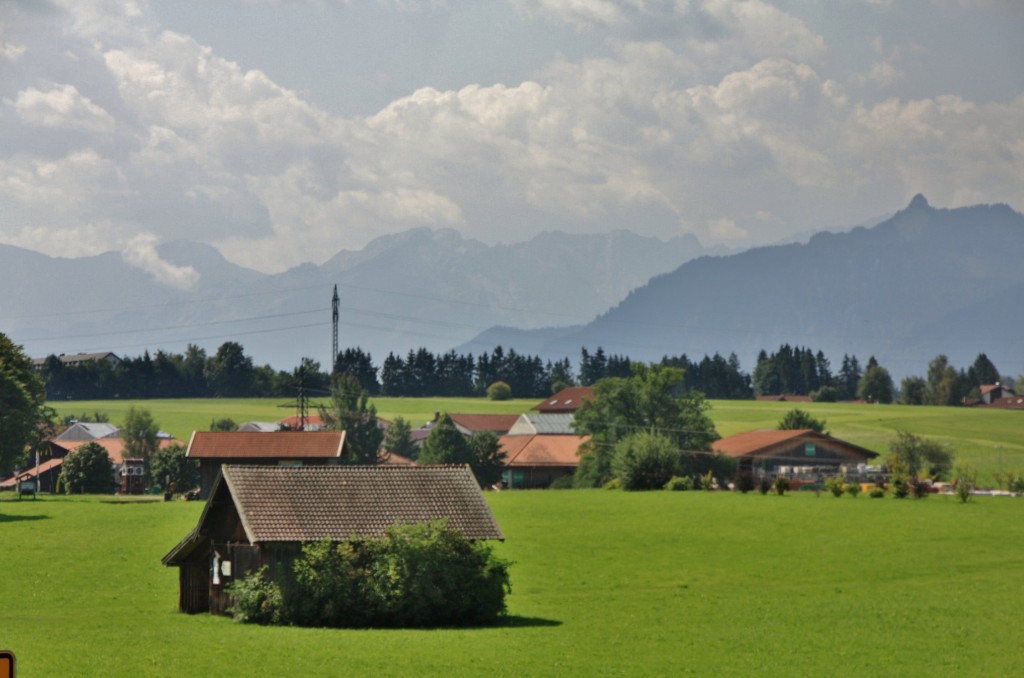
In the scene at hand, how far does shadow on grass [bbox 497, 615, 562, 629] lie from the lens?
145 ft

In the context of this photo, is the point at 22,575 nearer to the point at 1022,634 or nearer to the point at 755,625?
the point at 755,625

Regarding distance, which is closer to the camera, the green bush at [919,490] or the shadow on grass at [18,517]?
the shadow on grass at [18,517]

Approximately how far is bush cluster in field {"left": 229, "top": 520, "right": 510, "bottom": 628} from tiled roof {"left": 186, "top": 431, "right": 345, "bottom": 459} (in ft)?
164

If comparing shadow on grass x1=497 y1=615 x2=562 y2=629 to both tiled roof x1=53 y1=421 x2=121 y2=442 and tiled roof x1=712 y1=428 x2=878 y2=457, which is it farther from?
tiled roof x1=53 y1=421 x2=121 y2=442

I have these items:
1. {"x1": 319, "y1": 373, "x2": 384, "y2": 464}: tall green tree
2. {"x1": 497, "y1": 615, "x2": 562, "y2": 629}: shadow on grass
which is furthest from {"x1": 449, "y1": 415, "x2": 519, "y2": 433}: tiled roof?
{"x1": 497, "y1": 615, "x2": 562, "y2": 629}: shadow on grass

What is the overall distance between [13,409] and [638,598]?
191ft

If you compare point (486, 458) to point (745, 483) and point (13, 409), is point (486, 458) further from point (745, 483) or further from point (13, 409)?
point (13, 409)

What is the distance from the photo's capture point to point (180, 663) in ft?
114

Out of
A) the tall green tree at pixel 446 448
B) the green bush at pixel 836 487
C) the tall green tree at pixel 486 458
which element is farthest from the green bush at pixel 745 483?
the tall green tree at pixel 446 448

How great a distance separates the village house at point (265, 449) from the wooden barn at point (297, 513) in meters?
46.6

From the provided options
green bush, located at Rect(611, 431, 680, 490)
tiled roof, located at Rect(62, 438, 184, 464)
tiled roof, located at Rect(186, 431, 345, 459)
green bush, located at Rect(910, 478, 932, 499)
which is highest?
tiled roof, located at Rect(62, 438, 184, 464)

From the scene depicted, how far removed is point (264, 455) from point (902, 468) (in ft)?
161

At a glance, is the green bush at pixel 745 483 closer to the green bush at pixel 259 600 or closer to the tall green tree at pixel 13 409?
the tall green tree at pixel 13 409

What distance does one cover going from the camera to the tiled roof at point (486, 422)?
586ft
